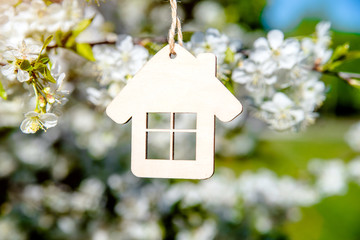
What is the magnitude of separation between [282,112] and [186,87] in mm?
385

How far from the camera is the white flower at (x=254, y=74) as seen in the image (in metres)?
0.96

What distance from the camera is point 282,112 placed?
40.8 inches

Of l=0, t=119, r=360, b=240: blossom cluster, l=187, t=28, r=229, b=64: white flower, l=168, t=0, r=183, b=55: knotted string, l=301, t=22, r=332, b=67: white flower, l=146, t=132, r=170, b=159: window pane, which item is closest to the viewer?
l=168, t=0, r=183, b=55: knotted string

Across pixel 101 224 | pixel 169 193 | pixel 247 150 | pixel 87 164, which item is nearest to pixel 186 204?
pixel 169 193

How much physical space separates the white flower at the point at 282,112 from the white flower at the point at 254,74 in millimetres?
69

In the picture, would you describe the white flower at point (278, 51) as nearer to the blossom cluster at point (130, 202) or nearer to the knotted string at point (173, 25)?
the knotted string at point (173, 25)

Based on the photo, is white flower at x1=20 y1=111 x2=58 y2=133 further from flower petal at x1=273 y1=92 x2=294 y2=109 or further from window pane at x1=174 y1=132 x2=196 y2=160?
window pane at x1=174 y1=132 x2=196 y2=160

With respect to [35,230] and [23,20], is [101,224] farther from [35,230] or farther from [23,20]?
[23,20]

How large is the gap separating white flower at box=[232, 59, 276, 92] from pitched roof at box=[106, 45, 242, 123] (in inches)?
8.8

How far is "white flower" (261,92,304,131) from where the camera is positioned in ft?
3.38

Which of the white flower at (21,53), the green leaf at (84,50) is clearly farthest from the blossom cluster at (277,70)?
the white flower at (21,53)

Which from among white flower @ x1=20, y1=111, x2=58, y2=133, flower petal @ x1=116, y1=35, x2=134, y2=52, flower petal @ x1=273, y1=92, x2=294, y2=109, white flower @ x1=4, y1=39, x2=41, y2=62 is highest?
white flower @ x1=4, y1=39, x2=41, y2=62

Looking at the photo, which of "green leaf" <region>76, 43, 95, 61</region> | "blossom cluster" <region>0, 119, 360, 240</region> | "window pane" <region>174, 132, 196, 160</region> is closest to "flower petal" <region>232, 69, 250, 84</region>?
"green leaf" <region>76, 43, 95, 61</region>

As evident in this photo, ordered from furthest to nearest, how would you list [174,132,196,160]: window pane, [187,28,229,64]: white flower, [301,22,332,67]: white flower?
1. [174,132,196,160]: window pane
2. [301,22,332,67]: white flower
3. [187,28,229,64]: white flower
